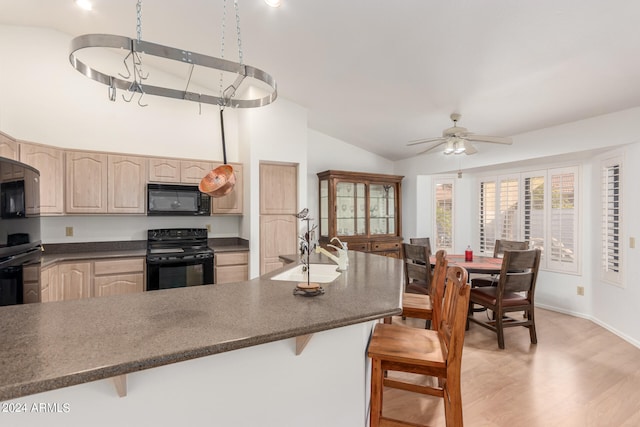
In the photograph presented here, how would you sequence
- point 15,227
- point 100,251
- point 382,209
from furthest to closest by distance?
point 382,209
point 100,251
point 15,227

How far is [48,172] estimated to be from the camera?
314 centimetres

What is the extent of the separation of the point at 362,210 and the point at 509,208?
2.17m

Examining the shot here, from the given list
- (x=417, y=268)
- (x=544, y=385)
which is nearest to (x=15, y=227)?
(x=417, y=268)

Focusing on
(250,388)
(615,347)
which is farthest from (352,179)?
(250,388)

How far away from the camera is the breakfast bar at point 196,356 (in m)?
0.92

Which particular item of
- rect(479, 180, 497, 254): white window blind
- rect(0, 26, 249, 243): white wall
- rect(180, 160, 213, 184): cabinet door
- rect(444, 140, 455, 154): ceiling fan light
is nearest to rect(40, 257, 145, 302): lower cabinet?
rect(0, 26, 249, 243): white wall

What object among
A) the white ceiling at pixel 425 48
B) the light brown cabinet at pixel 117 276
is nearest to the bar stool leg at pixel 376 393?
the white ceiling at pixel 425 48

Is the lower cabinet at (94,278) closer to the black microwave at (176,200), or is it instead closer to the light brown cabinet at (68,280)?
the light brown cabinet at (68,280)

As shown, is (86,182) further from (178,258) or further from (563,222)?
(563,222)

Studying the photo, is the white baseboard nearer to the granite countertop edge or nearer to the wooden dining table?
the wooden dining table

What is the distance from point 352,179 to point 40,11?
3968mm

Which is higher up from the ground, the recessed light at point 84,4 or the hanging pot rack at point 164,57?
the recessed light at point 84,4

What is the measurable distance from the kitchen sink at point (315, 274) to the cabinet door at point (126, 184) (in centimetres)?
230

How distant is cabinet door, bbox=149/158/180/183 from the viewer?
12.1ft
